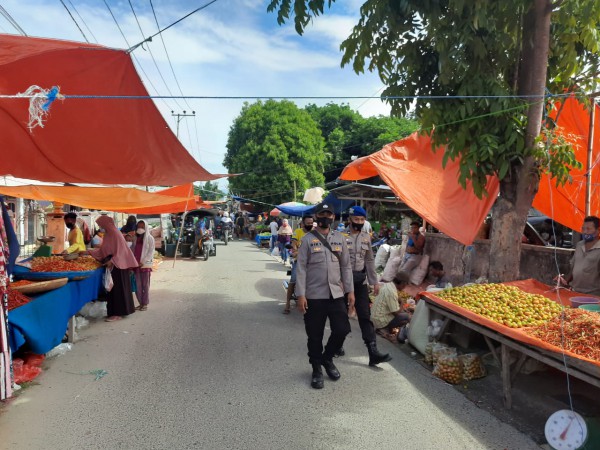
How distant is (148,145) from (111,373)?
2.90 m

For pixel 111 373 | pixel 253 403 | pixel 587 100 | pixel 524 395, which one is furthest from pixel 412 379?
pixel 587 100

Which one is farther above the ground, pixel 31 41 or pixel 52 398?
pixel 31 41

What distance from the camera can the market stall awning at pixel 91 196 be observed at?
7.69m

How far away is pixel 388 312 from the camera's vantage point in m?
6.60

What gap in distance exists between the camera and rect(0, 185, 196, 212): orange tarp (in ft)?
25.2

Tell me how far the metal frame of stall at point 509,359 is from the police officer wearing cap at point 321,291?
4.54 feet

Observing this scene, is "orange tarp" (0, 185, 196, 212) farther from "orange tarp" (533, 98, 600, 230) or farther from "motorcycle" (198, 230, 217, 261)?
"motorcycle" (198, 230, 217, 261)

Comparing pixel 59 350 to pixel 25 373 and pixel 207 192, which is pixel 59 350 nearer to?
pixel 25 373

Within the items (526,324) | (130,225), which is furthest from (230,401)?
(130,225)

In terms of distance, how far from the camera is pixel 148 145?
5.69m

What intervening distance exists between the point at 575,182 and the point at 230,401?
277 inches

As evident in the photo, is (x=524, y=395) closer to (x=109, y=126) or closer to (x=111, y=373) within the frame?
(x=111, y=373)

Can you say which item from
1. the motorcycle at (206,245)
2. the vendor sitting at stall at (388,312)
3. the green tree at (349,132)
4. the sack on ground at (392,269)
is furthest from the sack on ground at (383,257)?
the green tree at (349,132)

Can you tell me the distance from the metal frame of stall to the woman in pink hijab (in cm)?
526
